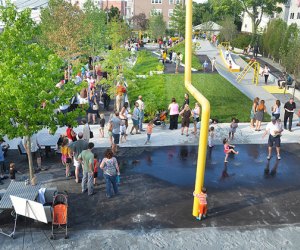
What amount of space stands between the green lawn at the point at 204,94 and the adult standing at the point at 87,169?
740cm

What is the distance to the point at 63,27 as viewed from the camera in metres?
24.7

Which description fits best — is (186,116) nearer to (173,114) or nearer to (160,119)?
(173,114)

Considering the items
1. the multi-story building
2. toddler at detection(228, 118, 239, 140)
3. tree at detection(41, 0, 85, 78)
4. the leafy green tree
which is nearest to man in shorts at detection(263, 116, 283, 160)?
toddler at detection(228, 118, 239, 140)

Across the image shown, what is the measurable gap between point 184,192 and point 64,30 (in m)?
17.3

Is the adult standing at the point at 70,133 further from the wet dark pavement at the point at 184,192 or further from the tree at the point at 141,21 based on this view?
the tree at the point at 141,21

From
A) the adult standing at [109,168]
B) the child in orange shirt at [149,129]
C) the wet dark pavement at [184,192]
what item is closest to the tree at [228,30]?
the wet dark pavement at [184,192]

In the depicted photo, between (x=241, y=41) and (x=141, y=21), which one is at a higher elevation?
(x=141, y=21)

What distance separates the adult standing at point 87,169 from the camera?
10.2 meters

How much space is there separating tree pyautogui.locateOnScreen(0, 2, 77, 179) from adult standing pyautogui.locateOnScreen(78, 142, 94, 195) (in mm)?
1104

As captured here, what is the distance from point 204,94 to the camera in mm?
21969

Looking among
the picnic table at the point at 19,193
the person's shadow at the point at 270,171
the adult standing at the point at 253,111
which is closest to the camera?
the picnic table at the point at 19,193

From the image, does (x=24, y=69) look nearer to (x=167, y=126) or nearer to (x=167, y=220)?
(x=167, y=220)

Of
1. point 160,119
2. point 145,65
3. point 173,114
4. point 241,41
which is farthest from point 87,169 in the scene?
point 241,41

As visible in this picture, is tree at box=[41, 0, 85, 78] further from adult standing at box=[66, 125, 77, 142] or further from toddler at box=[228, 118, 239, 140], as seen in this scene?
toddler at box=[228, 118, 239, 140]
